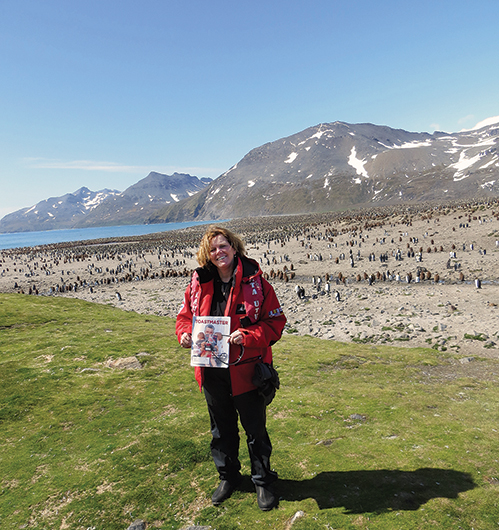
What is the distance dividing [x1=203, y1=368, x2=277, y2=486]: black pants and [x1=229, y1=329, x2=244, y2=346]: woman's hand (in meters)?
0.61

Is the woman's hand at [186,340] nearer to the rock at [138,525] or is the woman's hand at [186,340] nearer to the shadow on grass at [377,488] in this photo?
the rock at [138,525]

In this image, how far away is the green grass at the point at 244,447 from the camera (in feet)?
13.9

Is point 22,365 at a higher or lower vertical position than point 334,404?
higher

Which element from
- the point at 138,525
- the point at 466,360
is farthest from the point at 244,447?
the point at 466,360

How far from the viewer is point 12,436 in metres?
6.31

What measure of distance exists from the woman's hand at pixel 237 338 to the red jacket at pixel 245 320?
0.18ft

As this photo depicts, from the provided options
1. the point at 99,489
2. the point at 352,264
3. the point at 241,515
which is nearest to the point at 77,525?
the point at 99,489

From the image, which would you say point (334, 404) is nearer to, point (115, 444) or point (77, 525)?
point (115, 444)

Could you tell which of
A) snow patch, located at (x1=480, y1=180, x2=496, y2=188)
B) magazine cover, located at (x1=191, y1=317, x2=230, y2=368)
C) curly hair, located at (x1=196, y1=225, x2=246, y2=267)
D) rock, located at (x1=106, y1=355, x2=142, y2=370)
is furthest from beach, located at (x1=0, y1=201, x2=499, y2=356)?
snow patch, located at (x1=480, y1=180, x2=496, y2=188)

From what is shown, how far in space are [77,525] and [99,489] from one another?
0.64 metres

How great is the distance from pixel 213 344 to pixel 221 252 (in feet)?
4.07

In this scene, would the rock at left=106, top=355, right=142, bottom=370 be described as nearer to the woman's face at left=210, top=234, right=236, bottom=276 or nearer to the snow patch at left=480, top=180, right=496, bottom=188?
the woman's face at left=210, top=234, right=236, bottom=276

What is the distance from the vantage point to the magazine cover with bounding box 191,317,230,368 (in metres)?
3.97

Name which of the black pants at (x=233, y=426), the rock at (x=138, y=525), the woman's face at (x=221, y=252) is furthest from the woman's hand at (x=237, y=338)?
the rock at (x=138, y=525)
